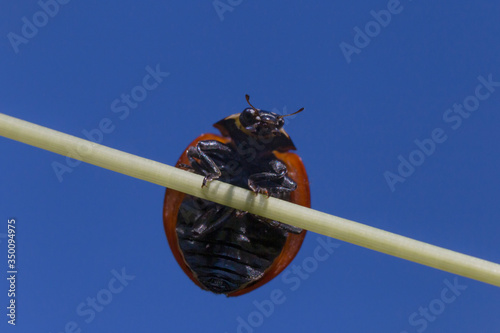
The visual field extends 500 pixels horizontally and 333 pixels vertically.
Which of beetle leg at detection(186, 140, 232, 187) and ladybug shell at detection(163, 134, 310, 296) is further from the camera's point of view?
ladybug shell at detection(163, 134, 310, 296)

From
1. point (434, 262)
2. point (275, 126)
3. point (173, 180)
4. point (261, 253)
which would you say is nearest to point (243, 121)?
point (275, 126)

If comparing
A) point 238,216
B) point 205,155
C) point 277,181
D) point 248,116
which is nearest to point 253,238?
point 238,216

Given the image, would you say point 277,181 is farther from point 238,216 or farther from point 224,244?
point 224,244

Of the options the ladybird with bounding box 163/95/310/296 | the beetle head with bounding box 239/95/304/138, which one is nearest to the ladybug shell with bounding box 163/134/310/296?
the ladybird with bounding box 163/95/310/296

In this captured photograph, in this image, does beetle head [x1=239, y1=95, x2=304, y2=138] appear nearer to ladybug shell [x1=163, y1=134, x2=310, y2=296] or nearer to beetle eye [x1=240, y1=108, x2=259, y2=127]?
beetle eye [x1=240, y1=108, x2=259, y2=127]

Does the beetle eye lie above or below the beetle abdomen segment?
above

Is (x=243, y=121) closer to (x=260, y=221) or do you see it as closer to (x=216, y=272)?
(x=260, y=221)

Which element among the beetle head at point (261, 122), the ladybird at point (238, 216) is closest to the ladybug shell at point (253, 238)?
the ladybird at point (238, 216)

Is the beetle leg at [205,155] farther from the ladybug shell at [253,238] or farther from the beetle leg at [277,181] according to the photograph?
the beetle leg at [277,181]
